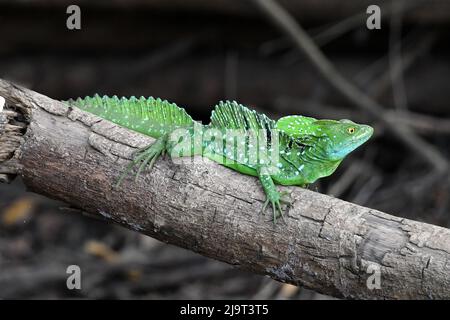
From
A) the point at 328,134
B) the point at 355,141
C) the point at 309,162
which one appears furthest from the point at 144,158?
the point at 355,141

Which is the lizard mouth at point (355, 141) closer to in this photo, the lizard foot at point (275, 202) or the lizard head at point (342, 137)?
the lizard head at point (342, 137)

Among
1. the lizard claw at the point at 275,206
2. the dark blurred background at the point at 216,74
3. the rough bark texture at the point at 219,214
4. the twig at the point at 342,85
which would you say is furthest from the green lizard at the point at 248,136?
the twig at the point at 342,85

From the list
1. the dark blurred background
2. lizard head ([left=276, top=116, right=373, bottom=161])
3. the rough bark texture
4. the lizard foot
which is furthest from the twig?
the lizard foot

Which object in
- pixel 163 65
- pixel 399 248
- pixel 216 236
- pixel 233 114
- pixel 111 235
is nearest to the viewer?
pixel 399 248

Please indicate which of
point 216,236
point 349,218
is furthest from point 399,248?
point 216,236

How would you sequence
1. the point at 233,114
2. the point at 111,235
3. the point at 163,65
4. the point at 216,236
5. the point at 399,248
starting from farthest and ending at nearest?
the point at 163,65 → the point at 111,235 → the point at 233,114 → the point at 216,236 → the point at 399,248

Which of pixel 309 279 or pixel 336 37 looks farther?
pixel 336 37

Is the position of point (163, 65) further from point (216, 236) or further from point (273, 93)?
Answer: point (216, 236)
